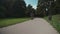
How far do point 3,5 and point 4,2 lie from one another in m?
0.20

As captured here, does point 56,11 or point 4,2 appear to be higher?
point 4,2

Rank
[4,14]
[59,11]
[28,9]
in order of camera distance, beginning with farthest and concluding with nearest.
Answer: [28,9] < [59,11] < [4,14]

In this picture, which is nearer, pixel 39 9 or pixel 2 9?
pixel 2 9

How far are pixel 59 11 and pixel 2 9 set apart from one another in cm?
1900

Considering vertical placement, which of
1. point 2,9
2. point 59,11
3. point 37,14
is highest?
point 2,9

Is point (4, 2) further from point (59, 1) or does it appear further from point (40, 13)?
point (40, 13)

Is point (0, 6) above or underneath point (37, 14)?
above

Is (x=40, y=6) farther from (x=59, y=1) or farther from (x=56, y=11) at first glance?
(x=59, y=1)

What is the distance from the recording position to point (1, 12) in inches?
245

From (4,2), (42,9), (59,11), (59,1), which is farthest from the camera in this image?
(42,9)

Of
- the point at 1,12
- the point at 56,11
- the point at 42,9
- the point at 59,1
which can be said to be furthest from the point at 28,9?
the point at 1,12

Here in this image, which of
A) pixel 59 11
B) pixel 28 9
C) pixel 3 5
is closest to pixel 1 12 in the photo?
pixel 3 5

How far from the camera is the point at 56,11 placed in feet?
83.3

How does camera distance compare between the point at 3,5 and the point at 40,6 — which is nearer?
the point at 3,5
